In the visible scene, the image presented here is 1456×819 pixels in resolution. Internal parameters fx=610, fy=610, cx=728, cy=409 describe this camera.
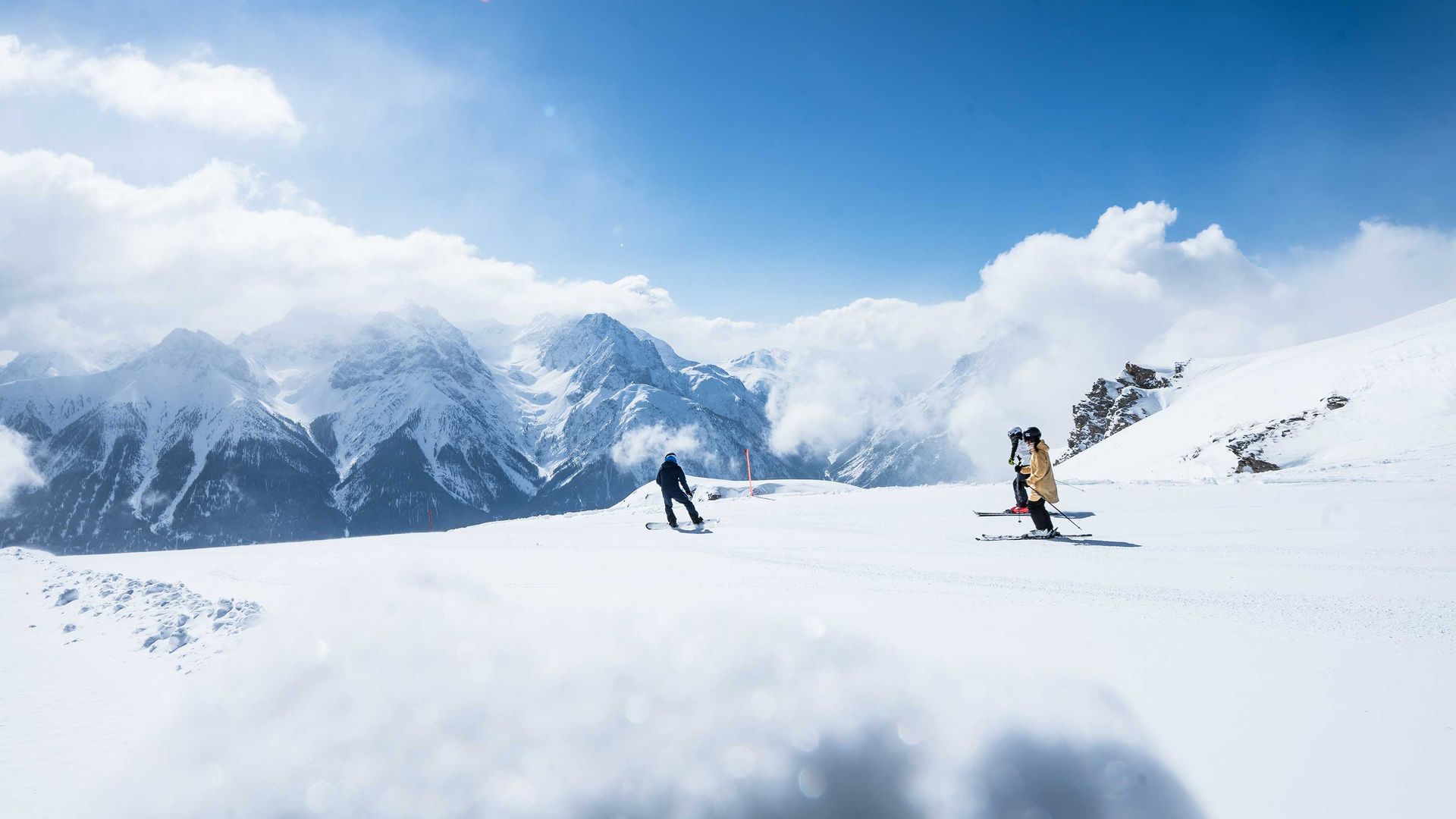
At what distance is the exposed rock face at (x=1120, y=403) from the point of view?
69500mm

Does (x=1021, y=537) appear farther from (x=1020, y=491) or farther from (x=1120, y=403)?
(x=1120, y=403)

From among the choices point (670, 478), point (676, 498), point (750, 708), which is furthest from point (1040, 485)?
point (750, 708)

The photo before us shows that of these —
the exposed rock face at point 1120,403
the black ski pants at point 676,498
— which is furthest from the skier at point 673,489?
the exposed rock face at point 1120,403

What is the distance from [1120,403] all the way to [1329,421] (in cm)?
5106

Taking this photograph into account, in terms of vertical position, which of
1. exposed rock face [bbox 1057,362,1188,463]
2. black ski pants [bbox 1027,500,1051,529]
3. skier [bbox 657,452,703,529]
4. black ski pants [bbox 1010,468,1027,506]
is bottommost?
black ski pants [bbox 1027,500,1051,529]

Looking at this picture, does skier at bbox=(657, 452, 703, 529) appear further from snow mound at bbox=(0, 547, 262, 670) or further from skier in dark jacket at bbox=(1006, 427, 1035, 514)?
snow mound at bbox=(0, 547, 262, 670)

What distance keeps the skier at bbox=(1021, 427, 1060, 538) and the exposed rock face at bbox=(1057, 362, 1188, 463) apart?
161ft

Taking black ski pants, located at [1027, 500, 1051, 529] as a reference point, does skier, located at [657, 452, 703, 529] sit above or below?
above

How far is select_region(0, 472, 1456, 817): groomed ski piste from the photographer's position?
10.6ft

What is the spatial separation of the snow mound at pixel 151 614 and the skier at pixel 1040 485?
1259 cm

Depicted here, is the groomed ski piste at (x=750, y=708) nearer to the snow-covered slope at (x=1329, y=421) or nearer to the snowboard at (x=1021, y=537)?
the snowboard at (x=1021, y=537)

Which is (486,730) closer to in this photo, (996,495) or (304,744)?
(304,744)

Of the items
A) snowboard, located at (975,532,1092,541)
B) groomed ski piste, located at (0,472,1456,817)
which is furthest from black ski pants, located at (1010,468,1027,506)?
groomed ski piste, located at (0,472,1456,817)

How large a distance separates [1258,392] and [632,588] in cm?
4352
